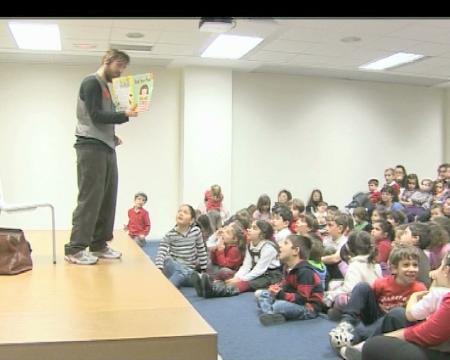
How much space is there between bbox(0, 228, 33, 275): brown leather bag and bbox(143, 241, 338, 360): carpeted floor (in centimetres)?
125

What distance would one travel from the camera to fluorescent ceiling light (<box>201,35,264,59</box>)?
7.02 metres

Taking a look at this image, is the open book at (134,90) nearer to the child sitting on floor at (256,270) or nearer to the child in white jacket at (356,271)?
the child in white jacket at (356,271)

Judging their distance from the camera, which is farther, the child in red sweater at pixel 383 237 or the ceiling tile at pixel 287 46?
the ceiling tile at pixel 287 46

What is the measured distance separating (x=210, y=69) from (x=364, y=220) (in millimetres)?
4248

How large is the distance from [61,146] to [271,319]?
5.80 metres

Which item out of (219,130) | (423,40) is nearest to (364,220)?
(423,40)

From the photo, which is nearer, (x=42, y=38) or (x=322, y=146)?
(x=42, y=38)

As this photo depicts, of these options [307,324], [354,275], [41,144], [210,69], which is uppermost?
[210,69]

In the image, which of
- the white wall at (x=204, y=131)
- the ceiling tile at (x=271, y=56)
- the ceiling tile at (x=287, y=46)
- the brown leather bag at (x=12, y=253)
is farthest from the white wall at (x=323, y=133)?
the brown leather bag at (x=12, y=253)

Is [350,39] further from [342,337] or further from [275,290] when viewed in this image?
[342,337]

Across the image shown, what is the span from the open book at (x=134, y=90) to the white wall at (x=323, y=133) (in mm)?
6467

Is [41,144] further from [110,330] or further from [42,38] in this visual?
[110,330]

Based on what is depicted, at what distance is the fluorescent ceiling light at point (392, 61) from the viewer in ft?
26.5
